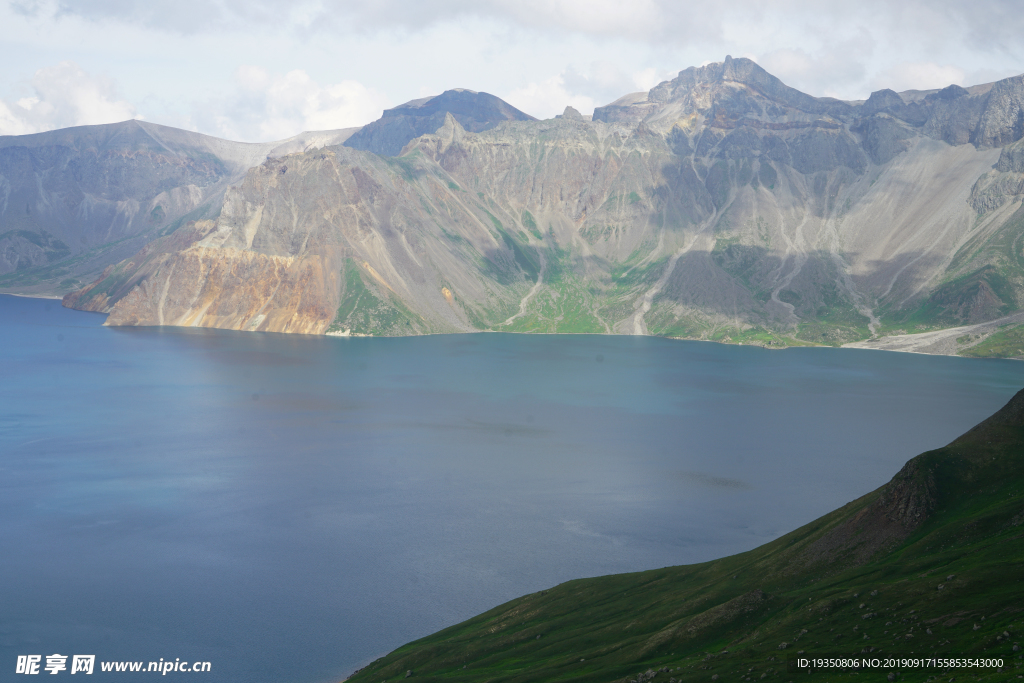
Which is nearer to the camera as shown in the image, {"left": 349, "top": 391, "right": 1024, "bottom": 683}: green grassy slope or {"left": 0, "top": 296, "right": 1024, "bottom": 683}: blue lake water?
{"left": 349, "top": 391, "right": 1024, "bottom": 683}: green grassy slope

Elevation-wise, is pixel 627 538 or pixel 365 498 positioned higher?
pixel 365 498

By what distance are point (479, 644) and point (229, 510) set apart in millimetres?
53275

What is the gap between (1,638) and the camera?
63.9 meters

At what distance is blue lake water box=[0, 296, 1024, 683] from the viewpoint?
69.8m

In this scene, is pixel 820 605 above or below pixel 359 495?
below

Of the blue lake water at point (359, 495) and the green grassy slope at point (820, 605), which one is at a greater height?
the blue lake water at point (359, 495)

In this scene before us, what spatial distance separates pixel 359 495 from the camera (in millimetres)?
106625

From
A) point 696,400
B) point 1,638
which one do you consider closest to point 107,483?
point 1,638

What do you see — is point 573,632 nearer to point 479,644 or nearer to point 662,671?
point 479,644

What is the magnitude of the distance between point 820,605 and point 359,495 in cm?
7268

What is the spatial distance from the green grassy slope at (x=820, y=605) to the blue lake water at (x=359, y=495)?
506 inches

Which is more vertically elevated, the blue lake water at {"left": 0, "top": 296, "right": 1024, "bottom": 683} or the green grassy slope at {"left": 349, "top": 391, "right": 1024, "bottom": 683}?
the blue lake water at {"left": 0, "top": 296, "right": 1024, "bottom": 683}

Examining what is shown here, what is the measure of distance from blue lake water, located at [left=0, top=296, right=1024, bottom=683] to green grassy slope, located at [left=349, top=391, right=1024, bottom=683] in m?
12.9

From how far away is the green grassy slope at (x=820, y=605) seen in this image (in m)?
39.2
